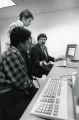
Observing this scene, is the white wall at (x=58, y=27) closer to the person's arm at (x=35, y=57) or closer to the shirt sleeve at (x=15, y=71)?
the person's arm at (x=35, y=57)

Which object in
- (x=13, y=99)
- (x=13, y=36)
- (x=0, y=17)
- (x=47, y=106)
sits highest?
(x=0, y=17)

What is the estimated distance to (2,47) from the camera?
481 cm

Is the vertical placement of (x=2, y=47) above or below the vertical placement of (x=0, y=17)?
below

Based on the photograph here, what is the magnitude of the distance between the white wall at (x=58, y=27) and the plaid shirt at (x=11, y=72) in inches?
124

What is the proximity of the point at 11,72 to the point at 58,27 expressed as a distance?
10.8ft

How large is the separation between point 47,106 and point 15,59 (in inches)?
21.0

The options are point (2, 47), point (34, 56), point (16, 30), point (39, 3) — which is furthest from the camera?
point (2, 47)

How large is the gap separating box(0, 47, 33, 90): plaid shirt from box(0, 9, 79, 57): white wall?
10.3 ft

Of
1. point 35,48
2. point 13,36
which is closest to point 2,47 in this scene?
point 35,48

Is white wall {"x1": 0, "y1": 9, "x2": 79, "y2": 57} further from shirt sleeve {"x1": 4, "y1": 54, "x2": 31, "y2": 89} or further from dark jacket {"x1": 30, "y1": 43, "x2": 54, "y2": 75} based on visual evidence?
shirt sleeve {"x1": 4, "y1": 54, "x2": 31, "y2": 89}

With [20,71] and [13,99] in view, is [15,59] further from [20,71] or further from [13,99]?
[13,99]

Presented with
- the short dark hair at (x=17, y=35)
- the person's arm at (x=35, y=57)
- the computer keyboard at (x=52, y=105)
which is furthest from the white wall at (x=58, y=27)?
the computer keyboard at (x=52, y=105)

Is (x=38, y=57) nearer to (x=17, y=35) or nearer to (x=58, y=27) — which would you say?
(x=17, y=35)

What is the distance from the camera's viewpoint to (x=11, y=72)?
48.1 inches
